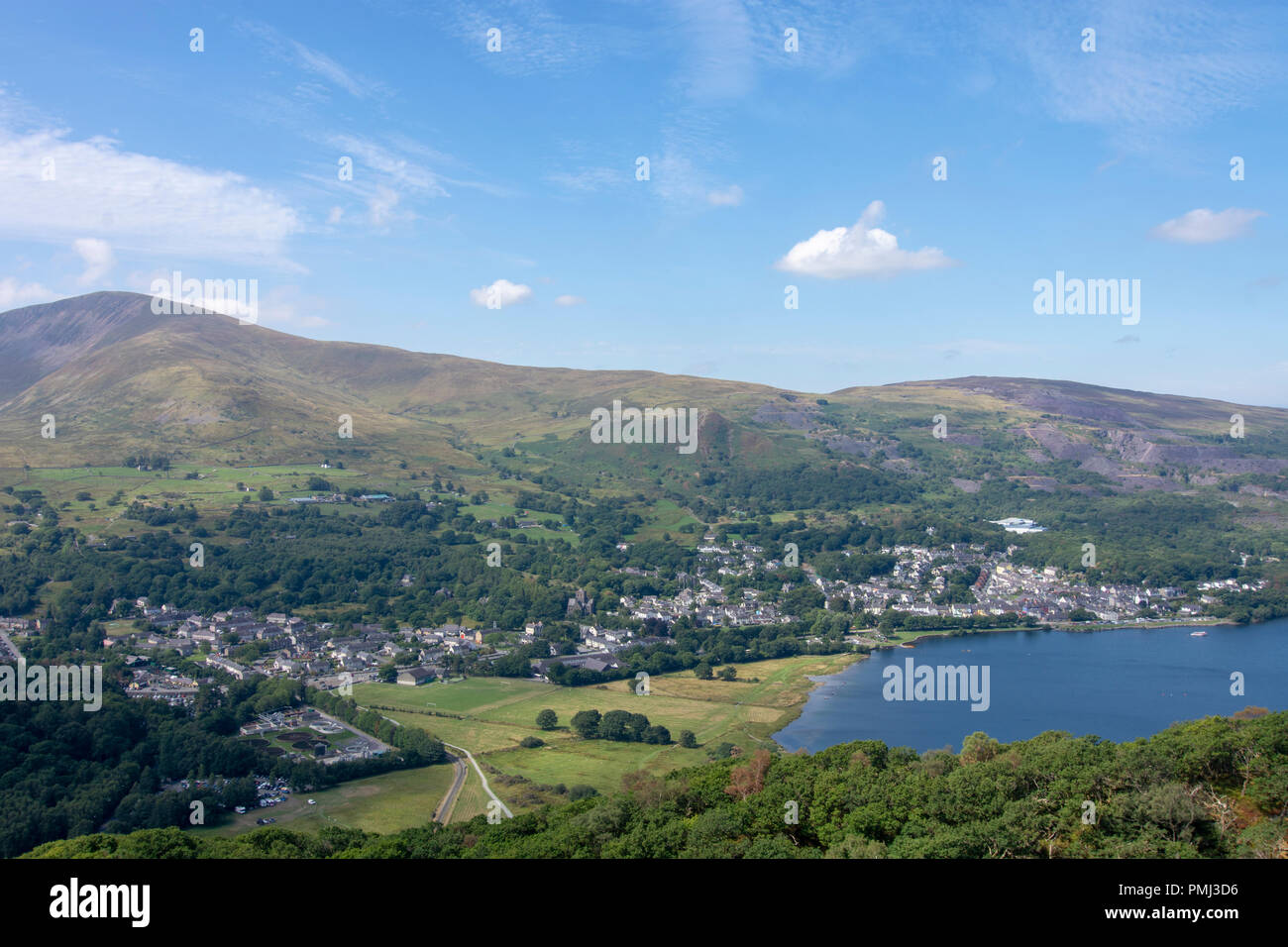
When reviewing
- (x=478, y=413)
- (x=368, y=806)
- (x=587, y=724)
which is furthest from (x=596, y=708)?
(x=478, y=413)

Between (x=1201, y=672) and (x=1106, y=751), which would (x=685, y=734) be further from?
(x=1201, y=672)

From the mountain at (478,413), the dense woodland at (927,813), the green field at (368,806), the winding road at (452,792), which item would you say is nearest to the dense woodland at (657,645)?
the dense woodland at (927,813)

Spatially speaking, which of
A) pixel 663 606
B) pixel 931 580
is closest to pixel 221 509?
pixel 663 606

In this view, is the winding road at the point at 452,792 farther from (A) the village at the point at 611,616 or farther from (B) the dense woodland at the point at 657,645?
(A) the village at the point at 611,616

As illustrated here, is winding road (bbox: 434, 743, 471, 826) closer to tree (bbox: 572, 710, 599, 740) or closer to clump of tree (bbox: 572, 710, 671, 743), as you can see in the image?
tree (bbox: 572, 710, 599, 740)

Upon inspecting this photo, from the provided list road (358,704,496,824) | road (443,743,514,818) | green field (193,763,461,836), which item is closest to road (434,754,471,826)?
road (358,704,496,824)
